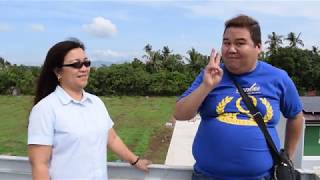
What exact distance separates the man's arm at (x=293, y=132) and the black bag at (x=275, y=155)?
23 centimetres

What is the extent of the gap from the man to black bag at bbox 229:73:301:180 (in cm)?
2

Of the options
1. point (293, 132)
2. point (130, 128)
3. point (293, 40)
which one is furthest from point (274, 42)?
point (293, 132)

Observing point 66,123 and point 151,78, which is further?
point 151,78

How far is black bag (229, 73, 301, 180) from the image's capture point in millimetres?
2168

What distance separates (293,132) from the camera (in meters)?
2.46

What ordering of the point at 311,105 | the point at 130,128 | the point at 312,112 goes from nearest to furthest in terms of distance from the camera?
1. the point at 312,112
2. the point at 311,105
3. the point at 130,128

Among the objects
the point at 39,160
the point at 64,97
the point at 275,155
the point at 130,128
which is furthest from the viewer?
the point at 130,128

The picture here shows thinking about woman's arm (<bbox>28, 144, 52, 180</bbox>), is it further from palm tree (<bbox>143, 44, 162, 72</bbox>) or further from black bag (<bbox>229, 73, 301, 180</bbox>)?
palm tree (<bbox>143, 44, 162, 72</bbox>)

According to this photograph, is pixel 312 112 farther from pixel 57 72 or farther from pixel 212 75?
pixel 57 72

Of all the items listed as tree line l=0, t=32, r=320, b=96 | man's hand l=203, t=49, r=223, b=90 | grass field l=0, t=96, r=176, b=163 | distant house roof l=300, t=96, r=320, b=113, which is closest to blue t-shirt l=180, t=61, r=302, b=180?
man's hand l=203, t=49, r=223, b=90

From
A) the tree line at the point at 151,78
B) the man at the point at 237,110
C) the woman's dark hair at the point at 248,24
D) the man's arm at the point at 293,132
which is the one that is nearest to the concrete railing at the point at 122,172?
the man's arm at the point at 293,132

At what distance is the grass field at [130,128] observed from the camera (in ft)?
42.5

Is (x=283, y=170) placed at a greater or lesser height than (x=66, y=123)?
lesser

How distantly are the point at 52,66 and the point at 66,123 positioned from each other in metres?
0.29
